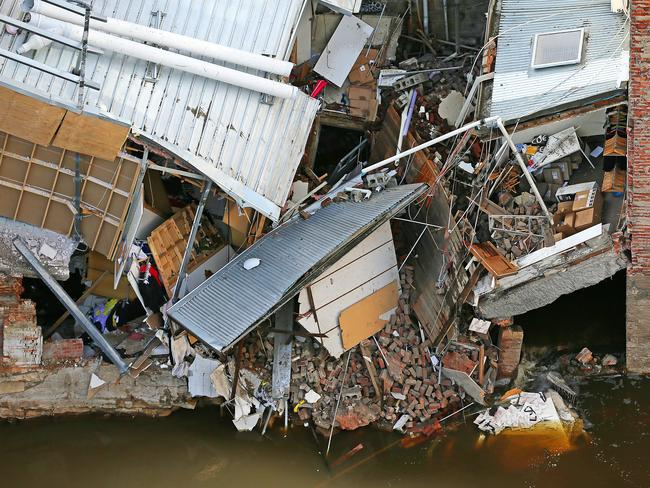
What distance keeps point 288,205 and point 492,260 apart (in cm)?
320

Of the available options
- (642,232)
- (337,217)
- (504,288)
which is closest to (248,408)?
(337,217)

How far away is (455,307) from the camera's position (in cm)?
1373

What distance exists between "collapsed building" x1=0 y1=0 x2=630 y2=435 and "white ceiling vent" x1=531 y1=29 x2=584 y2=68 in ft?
0.10

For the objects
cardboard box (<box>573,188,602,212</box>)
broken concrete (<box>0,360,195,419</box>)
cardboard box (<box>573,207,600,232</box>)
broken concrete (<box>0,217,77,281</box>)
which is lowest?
broken concrete (<box>0,360,195,419</box>)

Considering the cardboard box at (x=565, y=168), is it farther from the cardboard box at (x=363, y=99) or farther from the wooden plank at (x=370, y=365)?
the wooden plank at (x=370, y=365)

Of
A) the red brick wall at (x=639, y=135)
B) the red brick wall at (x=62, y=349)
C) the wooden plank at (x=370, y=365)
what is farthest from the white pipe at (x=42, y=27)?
the red brick wall at (x=639, y=135)

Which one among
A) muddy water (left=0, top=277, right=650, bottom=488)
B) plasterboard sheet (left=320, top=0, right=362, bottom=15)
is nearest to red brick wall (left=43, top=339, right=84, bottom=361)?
muddy water (left=0, top=277, right=650, bottom=488)

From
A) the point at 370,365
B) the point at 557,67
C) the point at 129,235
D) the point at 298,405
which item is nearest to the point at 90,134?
the point at 129,235

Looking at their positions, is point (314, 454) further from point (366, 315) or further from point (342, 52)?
point (342, 52)

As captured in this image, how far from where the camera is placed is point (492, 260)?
13188 millimetres

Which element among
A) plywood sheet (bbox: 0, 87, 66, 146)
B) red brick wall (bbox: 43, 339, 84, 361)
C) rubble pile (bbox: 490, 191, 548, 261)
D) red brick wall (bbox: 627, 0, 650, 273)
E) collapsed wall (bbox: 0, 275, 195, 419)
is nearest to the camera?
red brick wall (bbox: 627, 0, 650, 273)

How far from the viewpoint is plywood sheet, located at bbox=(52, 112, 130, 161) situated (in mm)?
12508

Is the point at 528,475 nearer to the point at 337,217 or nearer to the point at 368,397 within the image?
the point at 368,397

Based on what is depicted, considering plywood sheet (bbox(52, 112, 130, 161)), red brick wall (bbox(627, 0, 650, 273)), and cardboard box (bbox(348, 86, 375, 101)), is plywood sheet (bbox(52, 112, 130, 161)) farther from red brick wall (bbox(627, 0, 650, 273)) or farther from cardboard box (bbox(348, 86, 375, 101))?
red brick wall (bbox(627, 0, 650, 273))
